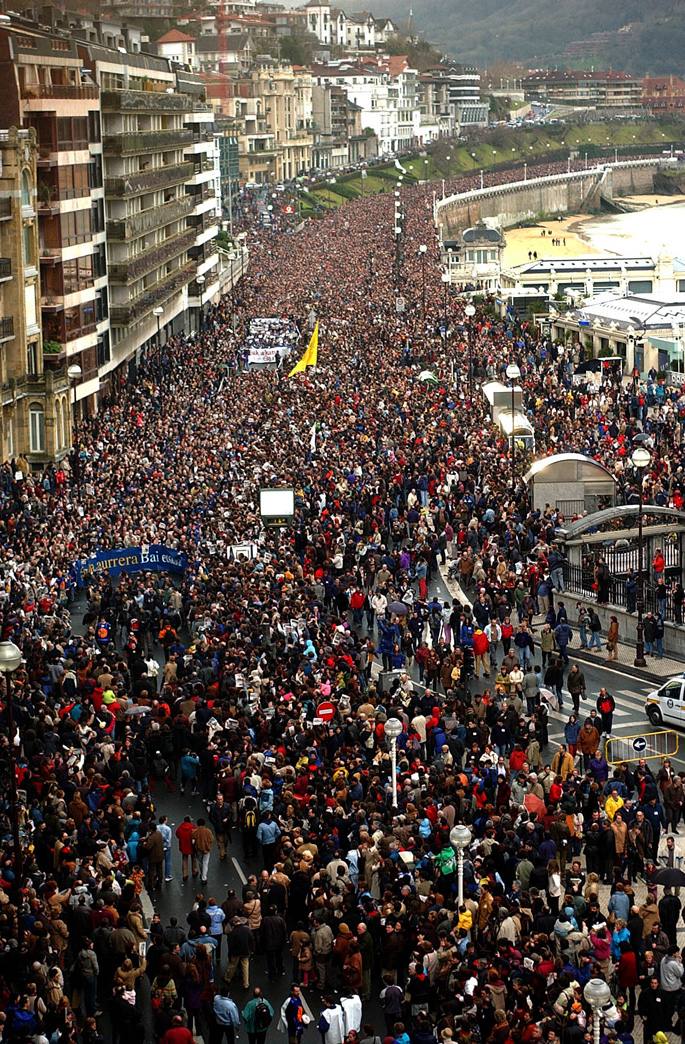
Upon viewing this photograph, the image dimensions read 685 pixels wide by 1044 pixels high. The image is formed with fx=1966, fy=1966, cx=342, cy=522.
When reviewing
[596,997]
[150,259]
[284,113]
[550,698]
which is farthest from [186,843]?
[284,113]

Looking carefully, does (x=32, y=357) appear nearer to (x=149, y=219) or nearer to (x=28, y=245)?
(x=28, y=245)

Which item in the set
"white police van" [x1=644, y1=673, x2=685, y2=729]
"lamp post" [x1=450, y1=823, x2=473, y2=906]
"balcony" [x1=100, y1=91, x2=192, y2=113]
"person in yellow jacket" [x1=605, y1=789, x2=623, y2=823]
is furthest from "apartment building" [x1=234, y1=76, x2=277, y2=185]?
"lamp post" [x1=450, y1=823, x2=473, y2=906]

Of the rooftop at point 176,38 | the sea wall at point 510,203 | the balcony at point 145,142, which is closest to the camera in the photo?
the balcony at point 145,142

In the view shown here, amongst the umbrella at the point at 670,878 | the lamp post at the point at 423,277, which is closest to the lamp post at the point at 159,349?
the lamp post at the point at 423,277

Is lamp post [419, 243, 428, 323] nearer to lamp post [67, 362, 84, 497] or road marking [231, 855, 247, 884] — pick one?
lamp post [67, 362, 84, 497]

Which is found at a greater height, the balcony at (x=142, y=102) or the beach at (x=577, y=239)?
the balcony at (x=142, y=102)

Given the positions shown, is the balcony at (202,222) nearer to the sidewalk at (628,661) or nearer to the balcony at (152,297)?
the balcony at (152,297)

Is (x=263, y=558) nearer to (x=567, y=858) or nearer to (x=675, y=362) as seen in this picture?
(x=567, y=858)

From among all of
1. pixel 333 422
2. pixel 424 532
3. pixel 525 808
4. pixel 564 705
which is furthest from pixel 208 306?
pixel 525 808
